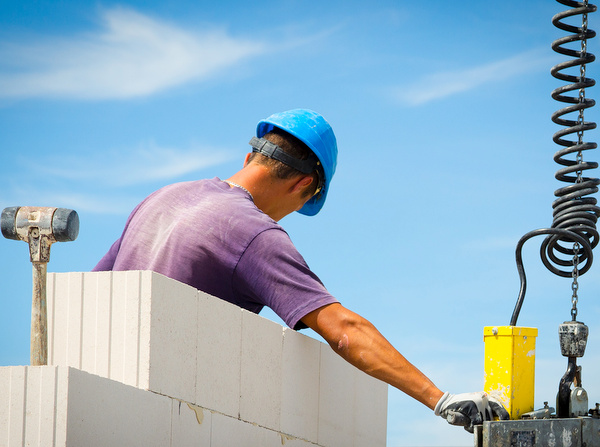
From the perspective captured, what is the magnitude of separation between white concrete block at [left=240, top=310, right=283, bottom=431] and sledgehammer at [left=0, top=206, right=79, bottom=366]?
1.02m

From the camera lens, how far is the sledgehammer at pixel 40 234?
12.7 feet

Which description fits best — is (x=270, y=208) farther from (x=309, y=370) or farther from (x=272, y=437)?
(x=272, y=437)

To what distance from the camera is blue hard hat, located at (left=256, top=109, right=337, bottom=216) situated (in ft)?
17.7

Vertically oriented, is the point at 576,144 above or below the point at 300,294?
above

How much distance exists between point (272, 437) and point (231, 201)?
1313 mm

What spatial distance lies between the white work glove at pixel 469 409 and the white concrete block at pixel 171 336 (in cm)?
128

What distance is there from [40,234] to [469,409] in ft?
7.39

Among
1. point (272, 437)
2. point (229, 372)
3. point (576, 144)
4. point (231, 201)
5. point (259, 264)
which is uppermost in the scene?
point (576, 144)

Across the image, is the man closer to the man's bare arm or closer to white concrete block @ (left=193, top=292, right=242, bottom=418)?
the man's bare arm

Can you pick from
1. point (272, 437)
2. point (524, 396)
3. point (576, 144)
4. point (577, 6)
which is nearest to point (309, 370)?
point (272, 437)

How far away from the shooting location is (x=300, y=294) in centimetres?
444

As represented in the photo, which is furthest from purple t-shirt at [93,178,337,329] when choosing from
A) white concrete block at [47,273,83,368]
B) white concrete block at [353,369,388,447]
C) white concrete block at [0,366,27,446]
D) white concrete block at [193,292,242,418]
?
white concrete block at [0,366,27,446]

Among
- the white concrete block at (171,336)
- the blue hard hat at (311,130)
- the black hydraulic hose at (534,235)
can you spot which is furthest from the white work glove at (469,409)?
the blue hard hat at (311,130)

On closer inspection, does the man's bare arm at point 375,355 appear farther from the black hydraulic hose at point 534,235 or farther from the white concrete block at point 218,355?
the black hydraulic hose at point 534,235
